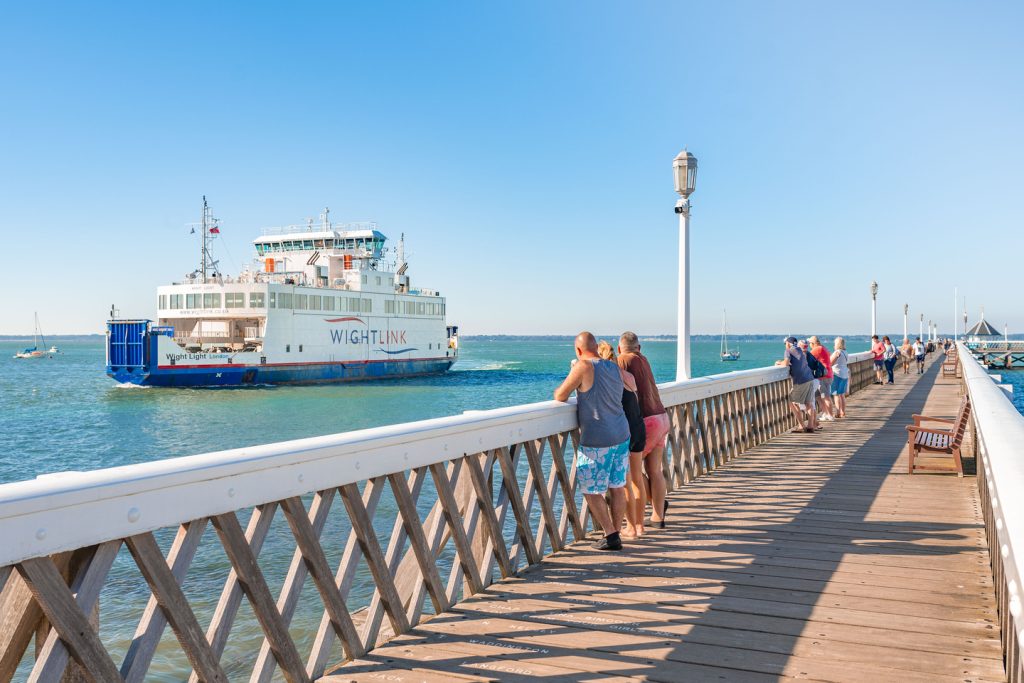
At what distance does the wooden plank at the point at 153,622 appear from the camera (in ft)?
8.83

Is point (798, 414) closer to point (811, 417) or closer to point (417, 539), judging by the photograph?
point (811, 417)

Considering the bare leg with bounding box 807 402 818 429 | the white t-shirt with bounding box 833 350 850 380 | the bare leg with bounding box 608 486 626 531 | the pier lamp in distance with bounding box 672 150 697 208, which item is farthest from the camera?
the white t-shirt with bounding box 833 350 850 380

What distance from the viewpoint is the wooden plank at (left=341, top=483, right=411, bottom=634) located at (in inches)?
146

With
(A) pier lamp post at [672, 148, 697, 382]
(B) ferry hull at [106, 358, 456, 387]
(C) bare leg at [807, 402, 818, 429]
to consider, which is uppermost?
(A) pier lamp post at [672, 148, 697, 382]

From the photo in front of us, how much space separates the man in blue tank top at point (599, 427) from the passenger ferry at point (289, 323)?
51.9 metres

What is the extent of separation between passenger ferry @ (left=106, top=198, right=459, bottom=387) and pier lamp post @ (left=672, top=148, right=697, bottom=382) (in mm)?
49108

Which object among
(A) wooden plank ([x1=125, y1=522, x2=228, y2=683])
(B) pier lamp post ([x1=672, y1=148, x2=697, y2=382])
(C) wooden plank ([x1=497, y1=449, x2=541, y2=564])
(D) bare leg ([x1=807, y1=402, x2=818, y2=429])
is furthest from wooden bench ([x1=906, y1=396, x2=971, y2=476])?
(A) wooden plank ([x1=125, y1=522, x2=228, y2=683])

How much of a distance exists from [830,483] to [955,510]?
4.71 ft

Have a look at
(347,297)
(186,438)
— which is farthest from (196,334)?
(186,438)

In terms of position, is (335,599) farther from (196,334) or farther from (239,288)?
(196,334)

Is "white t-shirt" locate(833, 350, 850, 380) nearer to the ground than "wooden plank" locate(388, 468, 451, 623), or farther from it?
farther from it

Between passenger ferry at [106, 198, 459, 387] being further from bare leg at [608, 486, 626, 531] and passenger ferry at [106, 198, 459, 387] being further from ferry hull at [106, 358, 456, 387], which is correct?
bare leg at [608, 486, 626, 531]

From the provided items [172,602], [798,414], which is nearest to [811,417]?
[798,414]

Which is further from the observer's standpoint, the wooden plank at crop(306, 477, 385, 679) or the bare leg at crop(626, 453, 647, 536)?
the bare leg at crop(626, 453, 647, 536)
